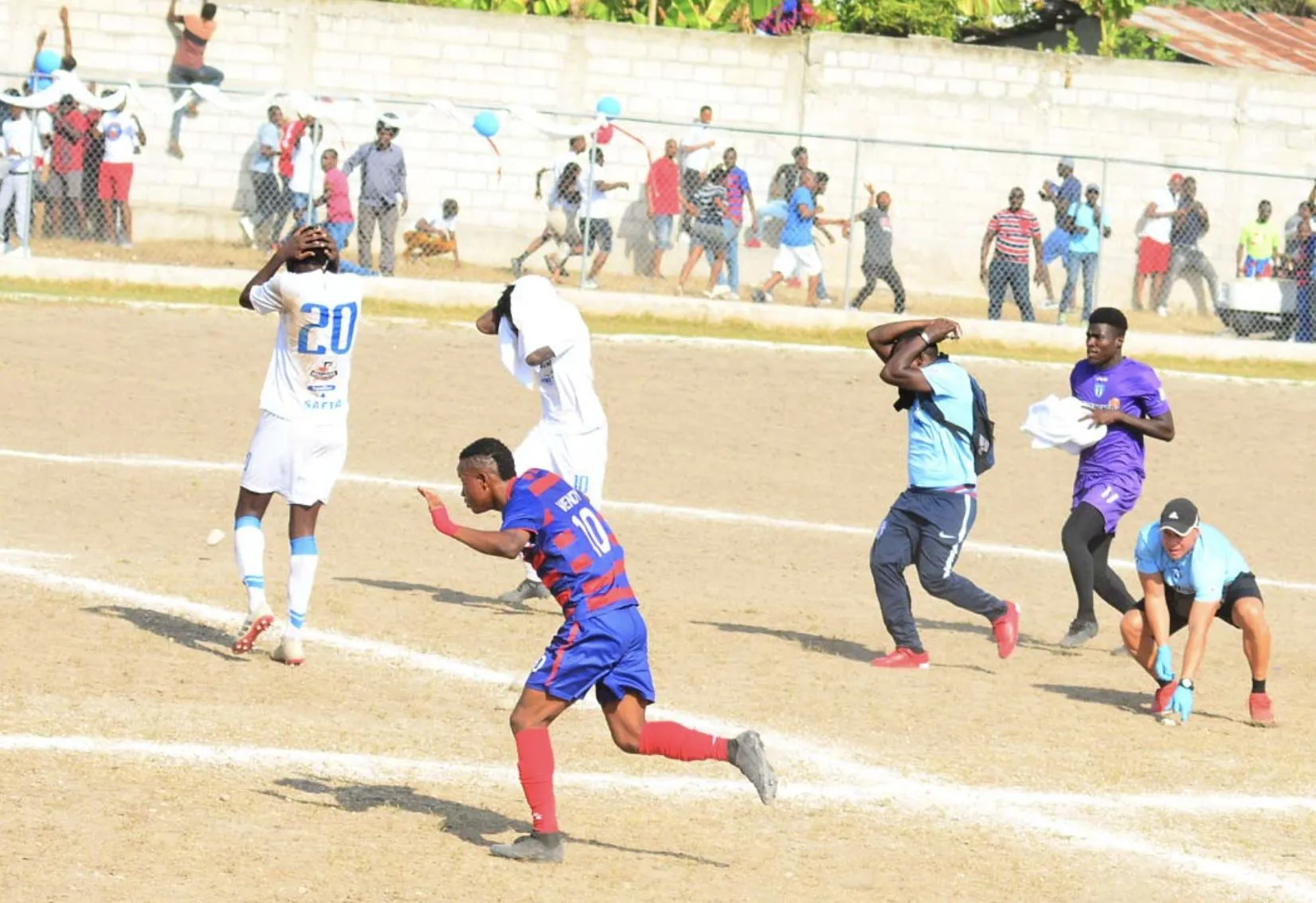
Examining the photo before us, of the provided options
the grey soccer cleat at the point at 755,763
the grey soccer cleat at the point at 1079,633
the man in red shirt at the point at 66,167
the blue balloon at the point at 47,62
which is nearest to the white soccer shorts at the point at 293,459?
the grey soccer cleat at the point at 755,763

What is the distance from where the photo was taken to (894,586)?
11602mm

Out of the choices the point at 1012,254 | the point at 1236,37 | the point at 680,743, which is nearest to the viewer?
the point at 680,743

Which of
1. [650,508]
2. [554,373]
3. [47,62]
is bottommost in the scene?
[650,508]

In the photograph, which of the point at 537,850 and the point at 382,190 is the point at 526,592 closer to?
the point at 537,850

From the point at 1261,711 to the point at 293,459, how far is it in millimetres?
5267

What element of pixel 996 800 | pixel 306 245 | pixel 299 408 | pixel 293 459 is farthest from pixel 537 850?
pixel 306 245

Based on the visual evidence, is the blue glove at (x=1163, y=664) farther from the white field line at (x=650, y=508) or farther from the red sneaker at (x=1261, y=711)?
the white field line at (x=650, y=508)

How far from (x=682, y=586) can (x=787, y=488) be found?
3866 millimetres

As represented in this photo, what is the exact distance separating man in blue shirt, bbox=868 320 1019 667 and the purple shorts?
1.03 m

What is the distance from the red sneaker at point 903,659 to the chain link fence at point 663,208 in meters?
13.9

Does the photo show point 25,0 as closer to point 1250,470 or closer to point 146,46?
point 146,46

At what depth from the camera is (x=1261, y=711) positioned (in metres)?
10.9

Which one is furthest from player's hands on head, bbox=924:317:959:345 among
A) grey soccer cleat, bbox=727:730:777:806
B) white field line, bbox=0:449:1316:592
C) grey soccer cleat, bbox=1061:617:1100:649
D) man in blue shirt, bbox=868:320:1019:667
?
white field line, bbox=0:449:1316:592

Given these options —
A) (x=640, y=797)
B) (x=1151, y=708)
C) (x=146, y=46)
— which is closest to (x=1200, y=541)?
(x=1151, y=708)
